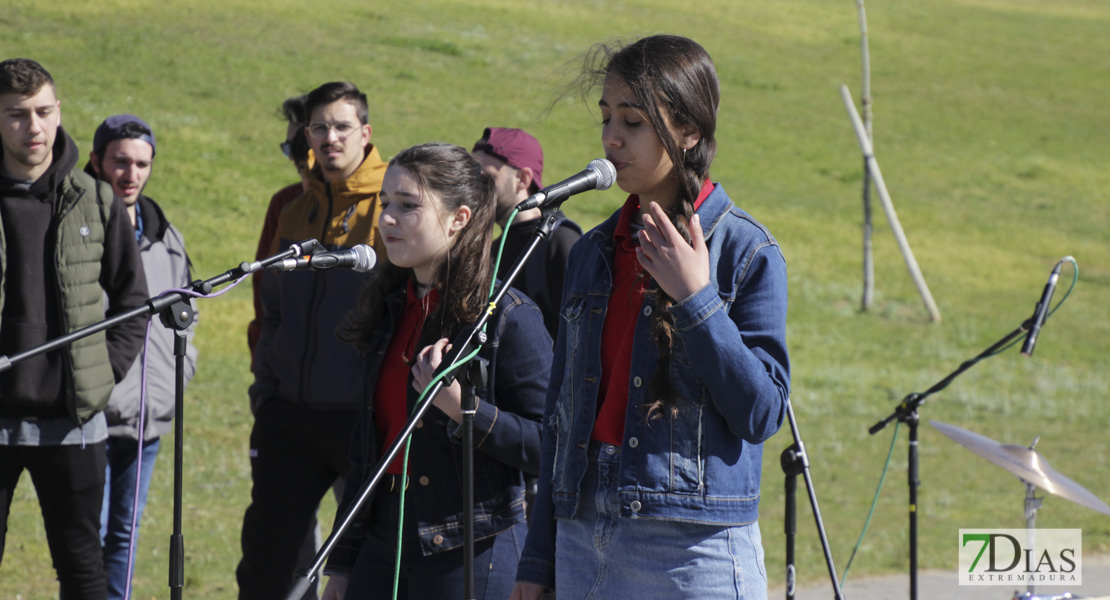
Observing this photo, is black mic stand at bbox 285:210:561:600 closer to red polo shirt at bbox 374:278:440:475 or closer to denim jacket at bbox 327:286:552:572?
denim jacket at bbox 327:286:552:572

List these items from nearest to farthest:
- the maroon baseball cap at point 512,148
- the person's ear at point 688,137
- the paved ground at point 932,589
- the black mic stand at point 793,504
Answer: the person's ear at point 688,137, the black mic stand at point 793,504, the maroon baseball cap at point 512,148, the paved ground at point 932,589

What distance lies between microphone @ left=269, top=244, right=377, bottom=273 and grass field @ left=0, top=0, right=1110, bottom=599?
2.13ft

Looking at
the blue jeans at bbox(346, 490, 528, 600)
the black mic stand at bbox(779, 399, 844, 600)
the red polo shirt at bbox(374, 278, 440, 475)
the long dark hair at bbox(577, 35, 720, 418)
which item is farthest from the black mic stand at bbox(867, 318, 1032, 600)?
the long dark hair at bbox(577, 35, 720, 418)

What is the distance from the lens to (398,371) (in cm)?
338

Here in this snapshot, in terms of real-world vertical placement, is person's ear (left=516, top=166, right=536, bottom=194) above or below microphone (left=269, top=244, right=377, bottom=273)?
above

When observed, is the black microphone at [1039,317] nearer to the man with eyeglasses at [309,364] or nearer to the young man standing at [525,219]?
the young man standing at [525,219]

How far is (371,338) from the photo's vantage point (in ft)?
11.4

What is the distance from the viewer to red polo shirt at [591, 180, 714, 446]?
2596mm

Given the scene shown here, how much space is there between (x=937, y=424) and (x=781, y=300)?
2.26 metres

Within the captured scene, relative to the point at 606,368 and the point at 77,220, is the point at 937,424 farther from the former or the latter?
the point at 77,220

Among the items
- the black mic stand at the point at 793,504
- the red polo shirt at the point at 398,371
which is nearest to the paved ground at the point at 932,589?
the black mic stand at the point at 793,504

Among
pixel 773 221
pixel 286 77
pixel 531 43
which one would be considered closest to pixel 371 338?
pixel 773 221

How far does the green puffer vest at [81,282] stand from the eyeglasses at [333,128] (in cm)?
93

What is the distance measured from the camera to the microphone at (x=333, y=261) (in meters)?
2.90
